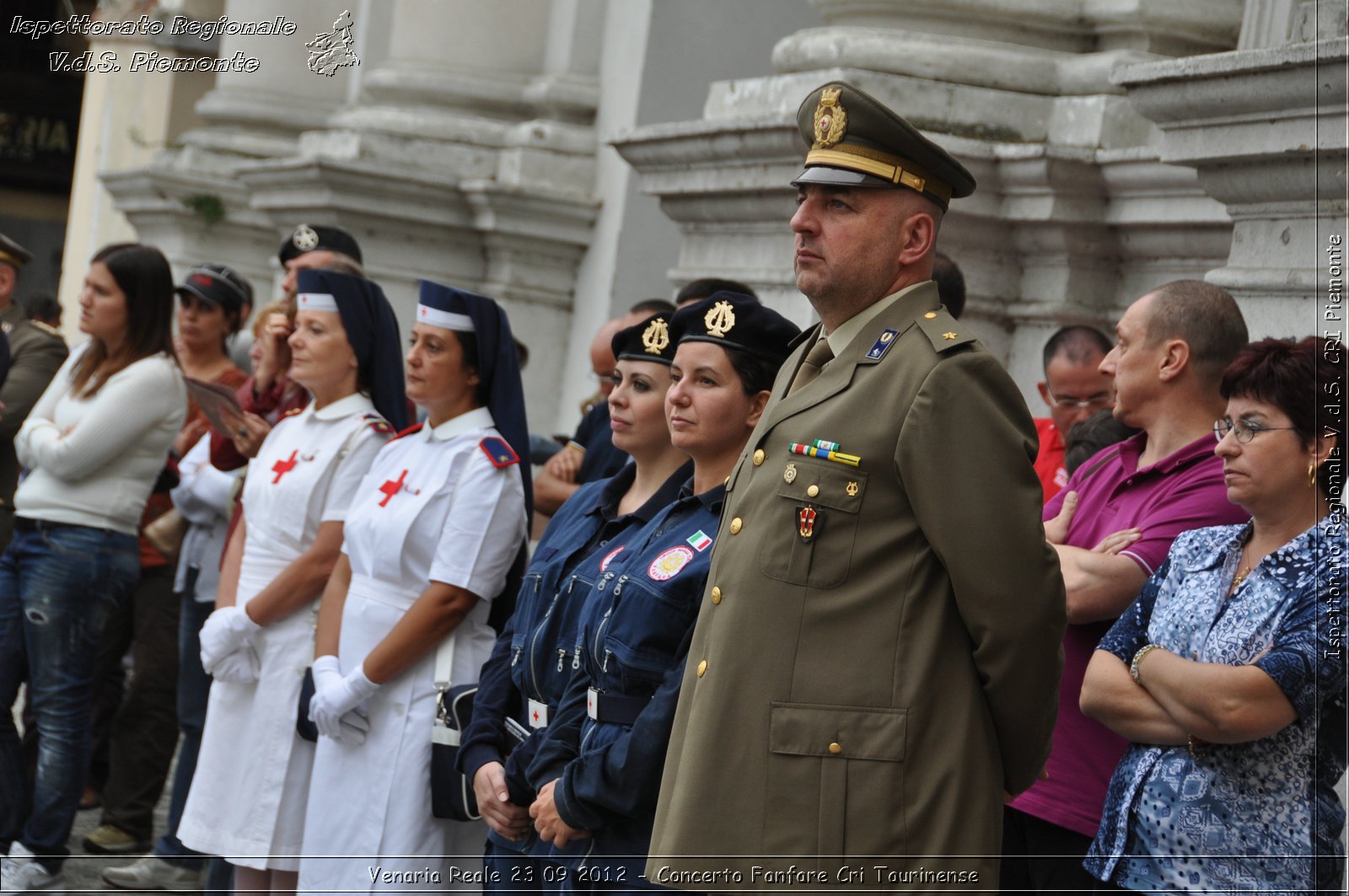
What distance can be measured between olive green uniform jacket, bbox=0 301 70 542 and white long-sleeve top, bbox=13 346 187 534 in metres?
0.95

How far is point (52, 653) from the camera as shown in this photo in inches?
221

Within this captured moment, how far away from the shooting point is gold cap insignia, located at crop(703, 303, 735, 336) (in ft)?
11.9

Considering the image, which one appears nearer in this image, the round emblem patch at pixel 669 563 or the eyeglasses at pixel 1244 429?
the eyeglasses at pixel 1244 429

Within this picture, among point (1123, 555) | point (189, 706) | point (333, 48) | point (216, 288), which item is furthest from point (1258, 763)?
point (333, 48)

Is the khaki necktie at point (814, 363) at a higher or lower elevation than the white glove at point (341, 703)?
higher

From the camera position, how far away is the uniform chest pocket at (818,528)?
276 centimetres

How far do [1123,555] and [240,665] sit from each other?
2.79m

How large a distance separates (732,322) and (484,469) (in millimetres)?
1169

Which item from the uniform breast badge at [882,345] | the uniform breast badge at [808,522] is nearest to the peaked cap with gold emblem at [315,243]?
the uniform breast badge at [882,345]

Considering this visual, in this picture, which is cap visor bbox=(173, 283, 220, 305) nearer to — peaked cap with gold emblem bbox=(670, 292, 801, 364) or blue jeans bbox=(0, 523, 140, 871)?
blue jeans bbox=(0, 523, 140, 871)

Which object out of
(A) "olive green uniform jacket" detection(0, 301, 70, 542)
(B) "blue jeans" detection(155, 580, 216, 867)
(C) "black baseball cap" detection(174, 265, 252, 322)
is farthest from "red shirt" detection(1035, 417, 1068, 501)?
(A) "olive green uniform jacket" detection(0, 301, 70, 542)

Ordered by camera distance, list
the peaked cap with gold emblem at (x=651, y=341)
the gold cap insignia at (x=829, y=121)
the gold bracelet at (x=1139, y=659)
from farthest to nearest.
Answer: the peaked cap with gold emblem at (x=651, y=341) → the gold bracelet at (x=1139, y=659) → the gold cap insignia at (x=829, y=121)

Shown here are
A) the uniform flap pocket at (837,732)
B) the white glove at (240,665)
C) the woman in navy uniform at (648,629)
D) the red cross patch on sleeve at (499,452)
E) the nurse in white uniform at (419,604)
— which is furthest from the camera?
the white glove at (240,665)

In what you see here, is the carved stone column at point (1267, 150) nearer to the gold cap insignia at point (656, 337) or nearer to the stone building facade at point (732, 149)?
the stone building facade at point (732, 149)
